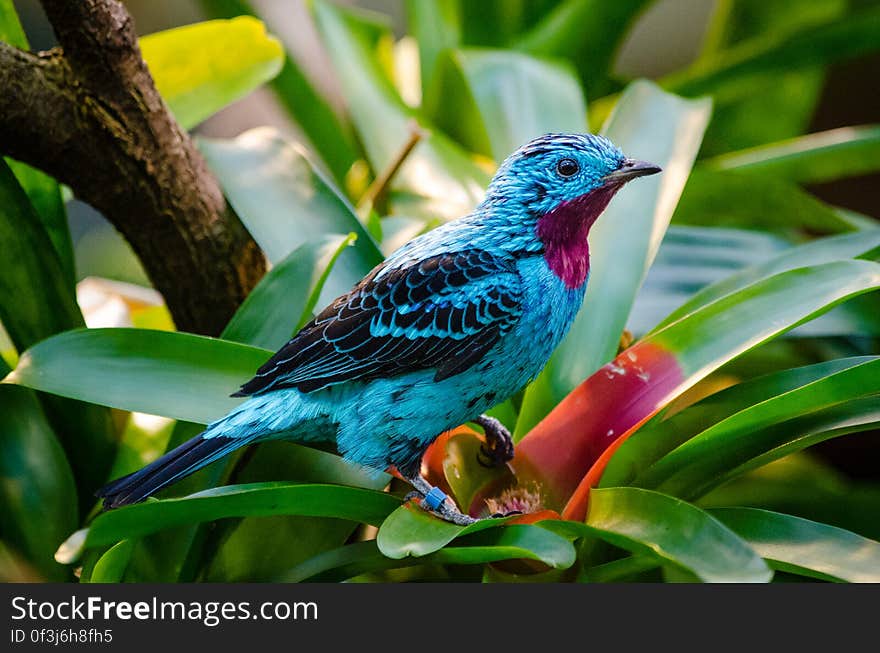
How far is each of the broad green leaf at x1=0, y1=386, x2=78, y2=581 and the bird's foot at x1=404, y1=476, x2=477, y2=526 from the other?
0.47 m

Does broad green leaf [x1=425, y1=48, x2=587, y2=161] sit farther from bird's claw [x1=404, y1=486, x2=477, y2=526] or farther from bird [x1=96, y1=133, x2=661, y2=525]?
bird's claw [x1=404, y1=486, x2=477, y2=526]

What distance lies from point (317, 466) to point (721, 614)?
0.50 meters

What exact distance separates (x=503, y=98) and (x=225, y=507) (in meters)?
1.04

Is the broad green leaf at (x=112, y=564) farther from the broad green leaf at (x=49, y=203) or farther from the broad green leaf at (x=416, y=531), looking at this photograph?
the broad green leaf at (x=49, y=203)

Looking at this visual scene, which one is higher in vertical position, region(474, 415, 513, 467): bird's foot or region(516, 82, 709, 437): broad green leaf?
region(516, 82, 709, 437): broad green leaf

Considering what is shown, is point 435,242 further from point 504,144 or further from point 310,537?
point 504,144

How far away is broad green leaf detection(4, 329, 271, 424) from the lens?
1009 mm

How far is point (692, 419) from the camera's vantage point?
1.08 meters

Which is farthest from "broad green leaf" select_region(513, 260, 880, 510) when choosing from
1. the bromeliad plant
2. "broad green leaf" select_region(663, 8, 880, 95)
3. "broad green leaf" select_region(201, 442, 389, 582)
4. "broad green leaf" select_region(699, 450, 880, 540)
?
"broad green leaf" select_region(663, 8, 880, 95)

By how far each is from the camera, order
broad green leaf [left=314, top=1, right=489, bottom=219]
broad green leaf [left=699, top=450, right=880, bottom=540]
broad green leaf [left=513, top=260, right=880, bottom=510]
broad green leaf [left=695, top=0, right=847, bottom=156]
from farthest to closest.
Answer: broad green leaf [left=695, top=0, right=847, bottom=156] < broad green leaf [left=314, top=1, right=489, bottom=219] < broad green leaf [left=699, top=450, right=880, bottom=540] < broad green leaf [left=513, top=260, right=880, bottom=510]

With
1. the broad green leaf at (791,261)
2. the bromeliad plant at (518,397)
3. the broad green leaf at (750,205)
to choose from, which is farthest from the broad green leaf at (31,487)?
the broad green leaf at (750,205)

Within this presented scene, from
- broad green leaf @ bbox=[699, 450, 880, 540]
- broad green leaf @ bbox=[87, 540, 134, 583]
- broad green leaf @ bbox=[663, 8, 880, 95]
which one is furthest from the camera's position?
broad green leaf @ bbox=[663, 8, 880, 95]

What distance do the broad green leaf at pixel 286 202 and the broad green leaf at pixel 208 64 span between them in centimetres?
11

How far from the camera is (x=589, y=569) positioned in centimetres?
102
